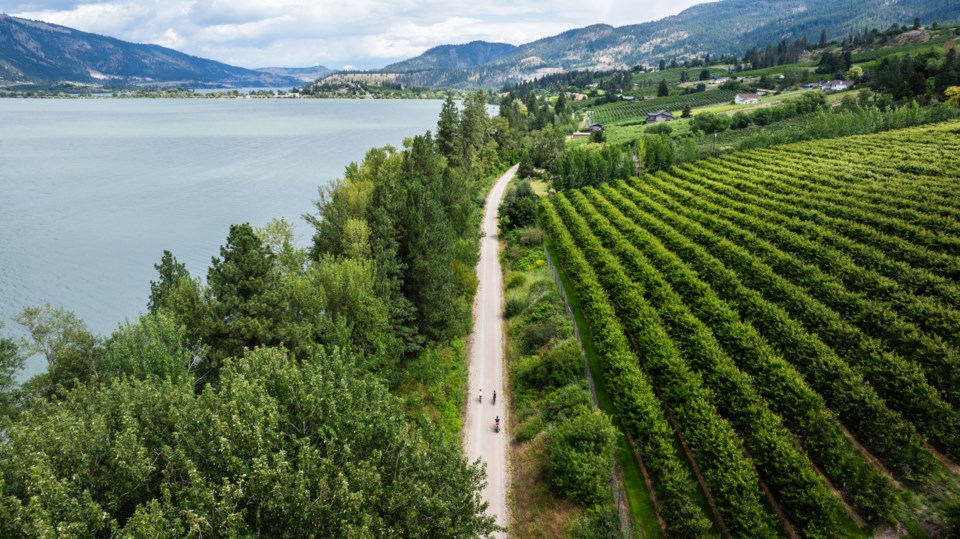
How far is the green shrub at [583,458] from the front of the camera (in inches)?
932

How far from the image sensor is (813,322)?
31312 mm

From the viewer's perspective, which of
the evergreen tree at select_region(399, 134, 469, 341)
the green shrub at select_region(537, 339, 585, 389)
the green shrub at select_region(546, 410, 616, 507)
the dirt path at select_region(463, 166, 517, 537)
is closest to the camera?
the green shrub at select_region(546, 410, 616, 507)

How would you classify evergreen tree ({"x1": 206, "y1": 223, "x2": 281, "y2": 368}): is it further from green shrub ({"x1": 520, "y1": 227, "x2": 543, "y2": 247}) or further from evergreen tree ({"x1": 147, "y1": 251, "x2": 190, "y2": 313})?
green shrub ({"x1": 520, "y1": 227, "x2": 543, "y2": 247})

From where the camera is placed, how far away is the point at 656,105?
169 metres

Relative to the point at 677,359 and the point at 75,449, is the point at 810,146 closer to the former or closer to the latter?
the point at 677,359

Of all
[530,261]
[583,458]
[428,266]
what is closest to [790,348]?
[583,458]

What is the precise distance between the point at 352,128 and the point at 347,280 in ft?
459

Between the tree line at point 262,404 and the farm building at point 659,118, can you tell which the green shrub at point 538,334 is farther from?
the farm building at point 659,118

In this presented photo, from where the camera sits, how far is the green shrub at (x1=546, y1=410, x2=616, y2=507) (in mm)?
23672

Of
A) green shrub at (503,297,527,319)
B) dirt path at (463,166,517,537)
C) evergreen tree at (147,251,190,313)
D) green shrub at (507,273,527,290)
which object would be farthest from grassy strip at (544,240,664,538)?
evergreen tree at (147,251,190,313)

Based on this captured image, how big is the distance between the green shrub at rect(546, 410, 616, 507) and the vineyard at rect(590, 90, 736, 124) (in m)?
143

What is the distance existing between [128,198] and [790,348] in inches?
3531

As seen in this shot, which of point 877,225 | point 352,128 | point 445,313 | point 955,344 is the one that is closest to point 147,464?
point 445,313

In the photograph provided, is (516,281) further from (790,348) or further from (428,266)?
(790,348)
